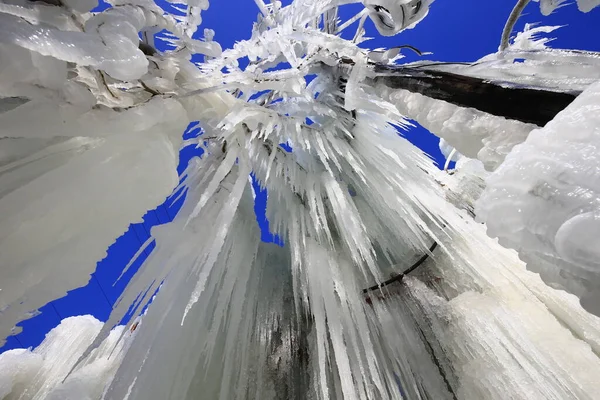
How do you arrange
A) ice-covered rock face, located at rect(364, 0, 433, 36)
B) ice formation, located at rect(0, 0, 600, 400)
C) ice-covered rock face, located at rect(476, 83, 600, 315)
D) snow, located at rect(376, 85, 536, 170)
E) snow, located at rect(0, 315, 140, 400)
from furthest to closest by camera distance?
snow, located at rect(0, 315, 140, 400), ice-covered rock face, located at rect(364, 0, 433, 36), snow, located at rect(376, 85, 536, 170), ice formation, located at rect(0, 0, 600, 400), ice-covered rock face, located at rect(476, 83, 600, 315)

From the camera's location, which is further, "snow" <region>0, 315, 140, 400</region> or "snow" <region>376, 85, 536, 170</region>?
"snow" <region>0, 315, 140, 400</region>

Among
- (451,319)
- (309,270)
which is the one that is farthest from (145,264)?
(451,319)

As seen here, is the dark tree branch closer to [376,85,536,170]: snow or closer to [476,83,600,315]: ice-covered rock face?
[376,85,536,170]: snow

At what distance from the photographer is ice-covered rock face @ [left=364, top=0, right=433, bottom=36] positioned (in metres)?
1.63

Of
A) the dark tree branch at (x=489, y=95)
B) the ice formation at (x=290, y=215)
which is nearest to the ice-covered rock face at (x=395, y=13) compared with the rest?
the ice formation at (x=290, y=215)

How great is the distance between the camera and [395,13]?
1657 millimetres

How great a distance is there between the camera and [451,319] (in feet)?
6.76

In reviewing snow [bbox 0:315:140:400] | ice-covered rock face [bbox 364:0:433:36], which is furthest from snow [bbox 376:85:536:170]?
snow [bbox 0:315:140:400]

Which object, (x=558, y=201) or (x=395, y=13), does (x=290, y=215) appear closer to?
(x=395, y=13)

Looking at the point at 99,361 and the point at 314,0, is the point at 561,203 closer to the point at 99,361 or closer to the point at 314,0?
the point at 314,0

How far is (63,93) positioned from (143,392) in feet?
3.82

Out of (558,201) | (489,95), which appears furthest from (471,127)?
(558,201)

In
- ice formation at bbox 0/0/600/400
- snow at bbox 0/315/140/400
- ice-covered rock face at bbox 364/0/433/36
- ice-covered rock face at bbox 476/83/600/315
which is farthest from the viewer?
snow at bbox 0/315/140/400

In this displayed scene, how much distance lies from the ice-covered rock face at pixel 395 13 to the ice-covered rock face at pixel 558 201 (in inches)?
38.8
